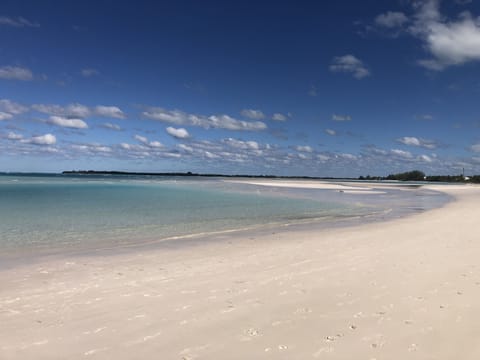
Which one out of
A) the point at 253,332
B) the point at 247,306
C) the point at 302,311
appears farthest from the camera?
the point at 247,306

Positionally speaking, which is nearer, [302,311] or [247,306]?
[302,311]

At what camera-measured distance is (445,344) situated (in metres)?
4.23

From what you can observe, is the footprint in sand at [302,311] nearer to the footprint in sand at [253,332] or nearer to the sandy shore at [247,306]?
the sandy shore at [247,306]

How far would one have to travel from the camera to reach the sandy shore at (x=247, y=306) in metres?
4.18

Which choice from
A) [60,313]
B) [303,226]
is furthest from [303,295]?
[303,226]

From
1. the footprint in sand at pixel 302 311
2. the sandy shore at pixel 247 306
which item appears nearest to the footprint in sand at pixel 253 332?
the sandy shore at pixel 247 306

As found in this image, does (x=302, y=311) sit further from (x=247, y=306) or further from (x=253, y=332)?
(x=253, y=332)

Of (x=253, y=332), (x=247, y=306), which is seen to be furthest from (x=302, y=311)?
(x=253, y=332)

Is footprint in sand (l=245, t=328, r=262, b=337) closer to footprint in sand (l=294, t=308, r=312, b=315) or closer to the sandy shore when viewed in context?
the sandy shore

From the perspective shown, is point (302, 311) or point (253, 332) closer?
point (253, 332)

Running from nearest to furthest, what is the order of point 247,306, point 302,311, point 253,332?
point 253,332, point 302,311, point 247,306

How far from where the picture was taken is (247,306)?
5508mm

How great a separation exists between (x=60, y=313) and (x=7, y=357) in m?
1.25

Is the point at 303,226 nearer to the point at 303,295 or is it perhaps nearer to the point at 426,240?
the point at 426,240
